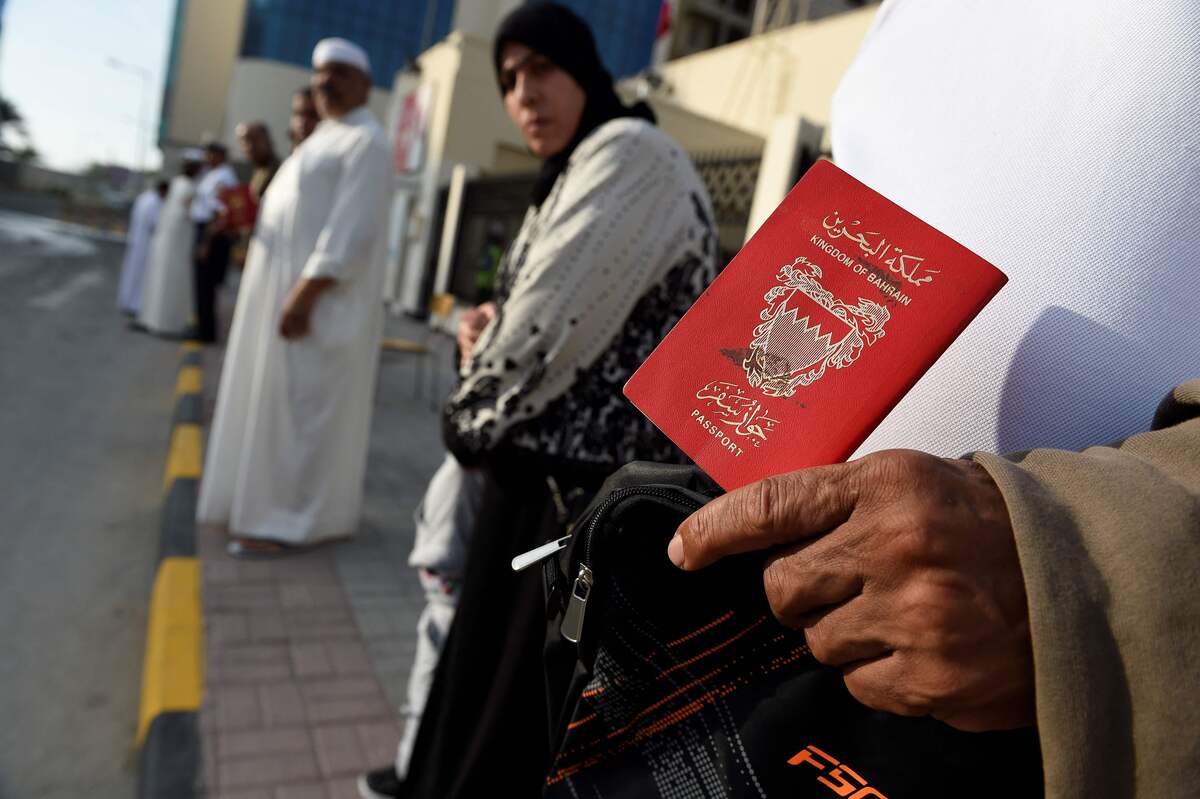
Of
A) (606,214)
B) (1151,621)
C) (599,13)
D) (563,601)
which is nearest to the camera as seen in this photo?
(1151,621)

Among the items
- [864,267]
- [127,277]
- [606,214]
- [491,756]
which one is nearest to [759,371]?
[864,267]

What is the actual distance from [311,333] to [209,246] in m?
5.54

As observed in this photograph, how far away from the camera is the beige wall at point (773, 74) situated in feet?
40.7

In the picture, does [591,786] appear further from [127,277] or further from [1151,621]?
[127,277]

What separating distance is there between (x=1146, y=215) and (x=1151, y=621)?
1.23ft

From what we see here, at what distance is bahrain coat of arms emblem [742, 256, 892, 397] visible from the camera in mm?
665

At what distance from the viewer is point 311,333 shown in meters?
3.41

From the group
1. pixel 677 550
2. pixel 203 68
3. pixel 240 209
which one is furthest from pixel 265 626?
pixel 203 68

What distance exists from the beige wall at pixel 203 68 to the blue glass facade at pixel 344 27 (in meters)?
6.83

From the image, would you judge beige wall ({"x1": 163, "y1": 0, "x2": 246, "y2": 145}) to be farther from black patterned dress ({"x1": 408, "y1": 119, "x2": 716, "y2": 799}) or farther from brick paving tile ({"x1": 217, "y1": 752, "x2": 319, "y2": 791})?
black patterned dress ({"x1": 408, "y1": 119, "x2": 716, "y2": 799})

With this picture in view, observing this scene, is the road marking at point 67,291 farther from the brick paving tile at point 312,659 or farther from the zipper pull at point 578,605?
the zipper pull at point 578,605

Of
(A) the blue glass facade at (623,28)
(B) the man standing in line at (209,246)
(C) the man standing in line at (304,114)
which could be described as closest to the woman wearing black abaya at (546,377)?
(C) the man standing in line at (304,114)

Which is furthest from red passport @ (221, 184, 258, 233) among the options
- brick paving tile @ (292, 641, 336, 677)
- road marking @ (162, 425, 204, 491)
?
brick paving tile @ (292, 641, 336, 677)

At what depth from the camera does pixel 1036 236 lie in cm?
75
